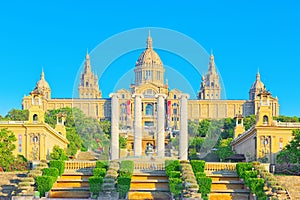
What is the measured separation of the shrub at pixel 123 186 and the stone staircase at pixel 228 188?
5335 mm

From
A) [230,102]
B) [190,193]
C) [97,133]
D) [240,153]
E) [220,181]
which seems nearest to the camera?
[190,193]

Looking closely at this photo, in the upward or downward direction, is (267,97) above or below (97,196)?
above

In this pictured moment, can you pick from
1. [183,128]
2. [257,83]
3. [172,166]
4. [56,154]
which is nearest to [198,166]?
[172,166]

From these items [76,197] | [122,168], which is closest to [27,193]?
[76,197]

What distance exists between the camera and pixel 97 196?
41.0 m

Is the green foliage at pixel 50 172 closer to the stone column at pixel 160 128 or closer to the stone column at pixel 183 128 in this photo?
the stone column at pixel 160 128

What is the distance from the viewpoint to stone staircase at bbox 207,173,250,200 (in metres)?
42.5

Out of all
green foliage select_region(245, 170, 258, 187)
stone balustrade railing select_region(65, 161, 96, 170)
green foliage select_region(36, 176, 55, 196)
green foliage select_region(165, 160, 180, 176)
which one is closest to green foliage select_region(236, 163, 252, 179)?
green foliage select_region(245, 170, 258, 187)

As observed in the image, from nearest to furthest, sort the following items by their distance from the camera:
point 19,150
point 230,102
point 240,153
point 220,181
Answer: point 220,181 < point 19,150 < point 240,153 < point 230,102

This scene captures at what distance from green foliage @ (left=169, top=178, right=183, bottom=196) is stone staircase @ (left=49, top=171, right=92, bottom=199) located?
5.33m

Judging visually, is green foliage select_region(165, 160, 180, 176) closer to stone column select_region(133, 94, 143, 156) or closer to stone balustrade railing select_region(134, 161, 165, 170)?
→ stone balustrade railing select_region(134, 161, 165, 170)

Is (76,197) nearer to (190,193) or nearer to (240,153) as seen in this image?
(190,193)

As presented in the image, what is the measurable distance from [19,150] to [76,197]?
35.8 metres

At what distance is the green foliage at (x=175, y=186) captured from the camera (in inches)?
1612
